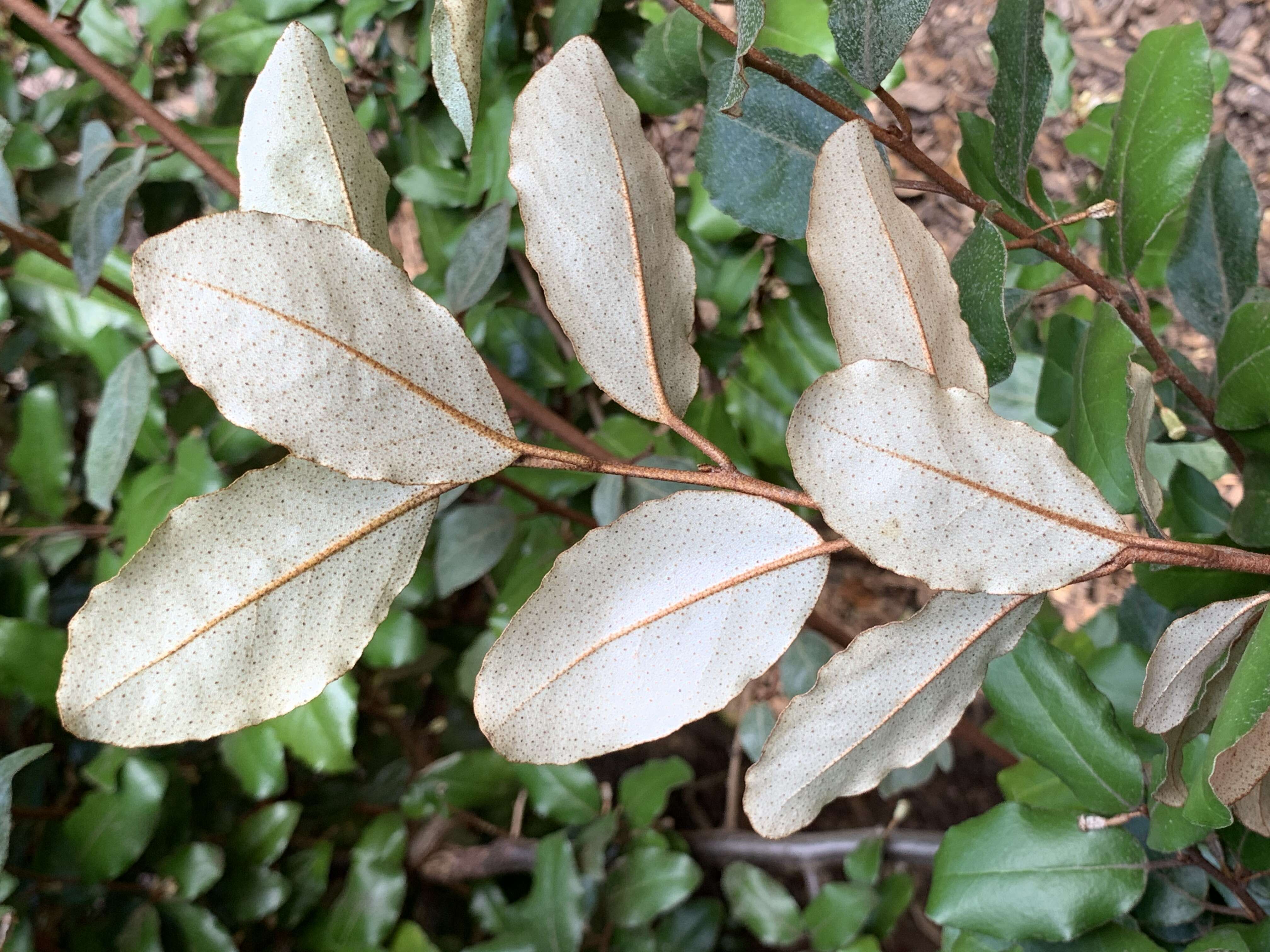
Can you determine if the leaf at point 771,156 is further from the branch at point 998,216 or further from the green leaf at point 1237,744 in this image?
the green leaf at point 1237,744

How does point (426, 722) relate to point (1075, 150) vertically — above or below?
below

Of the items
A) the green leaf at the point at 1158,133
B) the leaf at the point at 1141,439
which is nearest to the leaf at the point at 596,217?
the leaf at the point at 1141,439

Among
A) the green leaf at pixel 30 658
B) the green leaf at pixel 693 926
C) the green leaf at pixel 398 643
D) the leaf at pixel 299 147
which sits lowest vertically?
the green leaf at pixel 693 926

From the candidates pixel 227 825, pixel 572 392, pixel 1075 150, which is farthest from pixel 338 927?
pixel 1075 150

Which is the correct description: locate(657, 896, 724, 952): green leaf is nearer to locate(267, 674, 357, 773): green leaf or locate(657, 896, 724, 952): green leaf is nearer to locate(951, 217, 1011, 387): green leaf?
locate(267, 674, 357, 773): green leaf

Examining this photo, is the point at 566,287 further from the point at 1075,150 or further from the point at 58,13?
the point at 1075,150

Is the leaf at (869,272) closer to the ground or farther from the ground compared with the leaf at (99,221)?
farther from the ground

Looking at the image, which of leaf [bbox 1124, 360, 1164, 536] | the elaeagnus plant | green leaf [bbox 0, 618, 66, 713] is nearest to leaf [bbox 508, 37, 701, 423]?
the elaeagnus plant
